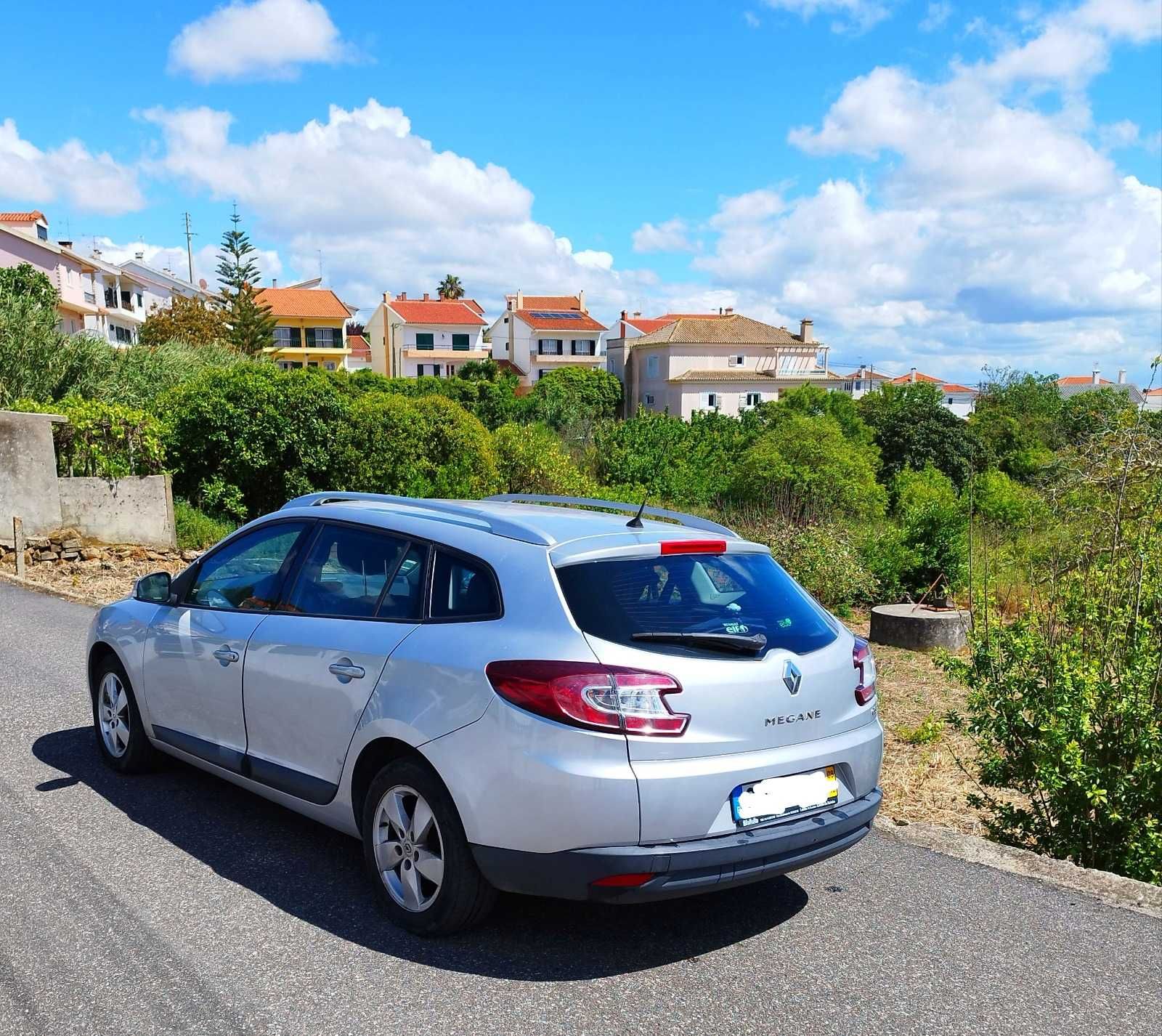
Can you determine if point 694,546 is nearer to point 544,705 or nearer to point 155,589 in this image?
point 544,705

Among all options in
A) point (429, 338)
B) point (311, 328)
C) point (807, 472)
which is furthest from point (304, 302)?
point (807, 472)

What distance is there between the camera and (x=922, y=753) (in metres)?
7.54

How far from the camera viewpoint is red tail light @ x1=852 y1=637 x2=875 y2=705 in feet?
13.4

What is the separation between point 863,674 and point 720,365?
8254 cm

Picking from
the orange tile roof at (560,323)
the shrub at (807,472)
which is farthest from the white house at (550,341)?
the shrub at (807,472)

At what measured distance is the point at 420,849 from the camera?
12.5 ft

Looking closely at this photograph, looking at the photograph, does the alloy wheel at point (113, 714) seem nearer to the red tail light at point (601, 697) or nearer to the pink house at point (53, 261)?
the red tail light at point (601, 697)

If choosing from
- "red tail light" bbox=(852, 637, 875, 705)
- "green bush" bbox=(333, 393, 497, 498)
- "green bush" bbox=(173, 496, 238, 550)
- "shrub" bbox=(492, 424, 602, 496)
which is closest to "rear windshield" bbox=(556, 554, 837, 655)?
"red tail light" bbox=(852, 637, 875, 705)

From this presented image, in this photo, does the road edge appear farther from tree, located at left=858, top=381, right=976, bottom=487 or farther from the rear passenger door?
tree, located at left=858, top=381, right=976, bottom=487

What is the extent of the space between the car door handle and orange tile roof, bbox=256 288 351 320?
85.2 metres

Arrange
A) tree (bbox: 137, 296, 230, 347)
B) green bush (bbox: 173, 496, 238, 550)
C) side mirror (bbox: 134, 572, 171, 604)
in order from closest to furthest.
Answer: side mirror (bbox: 134, 572, 171, 604), green bush (bbox: 173, 496, 238, 550), tree (bbox: 137, 296, 230, 347)

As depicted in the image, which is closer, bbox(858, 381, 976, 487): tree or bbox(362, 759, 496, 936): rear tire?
bbox(362, 759, 496, 936): rear tire

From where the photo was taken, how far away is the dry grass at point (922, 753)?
234 inches

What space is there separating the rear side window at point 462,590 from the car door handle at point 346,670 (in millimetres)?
392
